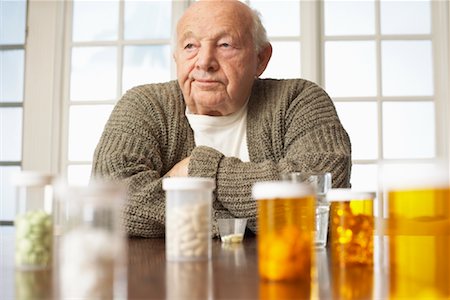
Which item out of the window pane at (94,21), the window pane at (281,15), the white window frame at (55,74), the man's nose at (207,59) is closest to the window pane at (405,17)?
the white window frame at (55,74)

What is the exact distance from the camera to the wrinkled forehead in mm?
1854

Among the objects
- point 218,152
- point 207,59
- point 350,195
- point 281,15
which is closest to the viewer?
point 350,195

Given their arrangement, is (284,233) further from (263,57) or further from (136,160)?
(263,57)

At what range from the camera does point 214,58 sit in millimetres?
1839

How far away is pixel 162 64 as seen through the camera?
3.44 metres

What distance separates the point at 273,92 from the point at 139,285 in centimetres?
132

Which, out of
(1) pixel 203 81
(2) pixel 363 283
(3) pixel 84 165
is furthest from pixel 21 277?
(3) pixel 84 165

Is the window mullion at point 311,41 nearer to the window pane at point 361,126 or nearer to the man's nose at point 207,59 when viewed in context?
the window pane at point 361,126

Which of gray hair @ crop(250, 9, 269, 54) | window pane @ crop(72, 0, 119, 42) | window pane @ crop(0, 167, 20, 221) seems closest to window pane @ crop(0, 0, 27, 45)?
window pane @ crop(72, 0, 119, 42)

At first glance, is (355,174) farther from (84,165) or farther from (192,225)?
(192,225)

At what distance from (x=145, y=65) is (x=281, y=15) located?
82 cm

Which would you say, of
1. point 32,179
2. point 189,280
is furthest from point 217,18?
point 189,280

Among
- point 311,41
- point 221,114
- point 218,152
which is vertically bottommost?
point 218,152

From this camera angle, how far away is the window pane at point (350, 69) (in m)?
3.39
